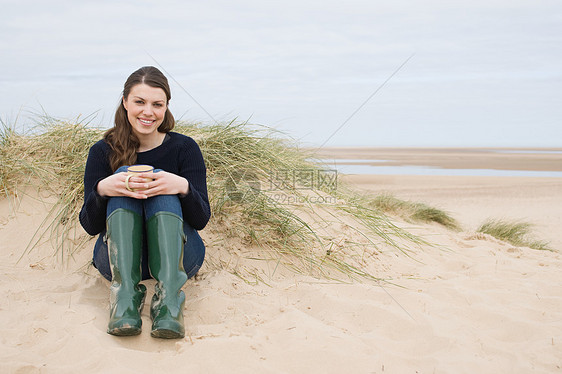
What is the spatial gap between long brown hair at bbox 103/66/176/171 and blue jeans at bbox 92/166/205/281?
6.8 inches

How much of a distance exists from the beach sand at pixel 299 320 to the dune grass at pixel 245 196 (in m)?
0.15

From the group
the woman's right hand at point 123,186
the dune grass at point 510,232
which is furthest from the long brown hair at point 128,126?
the dune grass at point 510,232

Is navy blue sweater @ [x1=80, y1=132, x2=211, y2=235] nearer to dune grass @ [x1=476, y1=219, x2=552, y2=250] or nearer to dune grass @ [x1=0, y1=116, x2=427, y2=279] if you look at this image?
dune grass @ [x1=0, y1=116, x2=427, y2=279]

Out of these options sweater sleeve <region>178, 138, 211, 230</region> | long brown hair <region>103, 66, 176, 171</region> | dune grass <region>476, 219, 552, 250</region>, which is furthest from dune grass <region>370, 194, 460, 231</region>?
long brown hair <region>103, 66, 176, 171</region>

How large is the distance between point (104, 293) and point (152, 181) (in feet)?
2.69

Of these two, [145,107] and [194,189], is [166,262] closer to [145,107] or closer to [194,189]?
[194,189]

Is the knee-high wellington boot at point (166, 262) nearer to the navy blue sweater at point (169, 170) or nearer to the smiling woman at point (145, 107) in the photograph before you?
the navy blue sweater at point (169, 170)

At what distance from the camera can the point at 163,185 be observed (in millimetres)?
2246

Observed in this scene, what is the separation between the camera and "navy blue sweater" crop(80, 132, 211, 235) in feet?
7.68

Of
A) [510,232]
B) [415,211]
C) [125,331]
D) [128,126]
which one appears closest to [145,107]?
[128,126]

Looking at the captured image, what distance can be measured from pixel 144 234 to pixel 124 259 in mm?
285

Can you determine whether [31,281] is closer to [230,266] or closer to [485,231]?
[230,266]

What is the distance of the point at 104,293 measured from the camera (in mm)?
2631

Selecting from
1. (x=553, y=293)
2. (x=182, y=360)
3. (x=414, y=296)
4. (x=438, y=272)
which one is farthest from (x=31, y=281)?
(x=553, y=293)
